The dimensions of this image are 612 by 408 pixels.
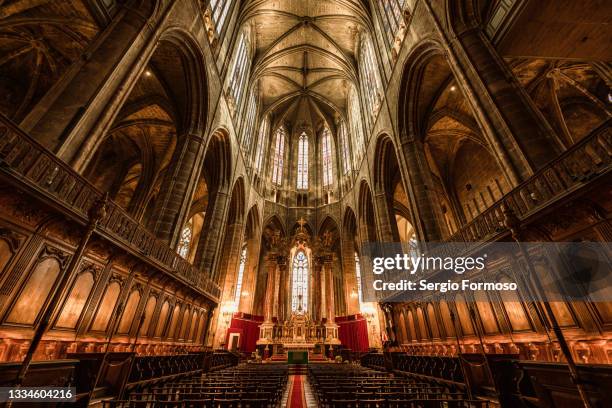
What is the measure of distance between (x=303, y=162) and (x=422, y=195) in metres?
17.8

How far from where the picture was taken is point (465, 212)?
16438mm

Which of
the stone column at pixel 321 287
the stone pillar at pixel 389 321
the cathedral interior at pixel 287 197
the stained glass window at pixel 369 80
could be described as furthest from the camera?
the stone column at pixel 321 287

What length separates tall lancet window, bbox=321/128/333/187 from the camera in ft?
84.7

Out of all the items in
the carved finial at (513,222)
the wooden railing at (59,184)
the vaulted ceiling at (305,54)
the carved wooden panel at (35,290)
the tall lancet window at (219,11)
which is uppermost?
the vaulted ceiling at (305,54)

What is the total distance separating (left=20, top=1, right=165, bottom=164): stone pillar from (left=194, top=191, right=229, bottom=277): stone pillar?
8.56m

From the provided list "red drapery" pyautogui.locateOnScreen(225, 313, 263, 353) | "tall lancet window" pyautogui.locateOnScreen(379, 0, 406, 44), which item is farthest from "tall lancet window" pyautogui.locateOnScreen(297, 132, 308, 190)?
"tall lancet window" pyautogui.locateOnScreen(379, 0, 406, 44)

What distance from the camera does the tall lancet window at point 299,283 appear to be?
1969cm

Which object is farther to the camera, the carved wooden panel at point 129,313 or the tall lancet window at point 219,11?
the tall lancet window at point 219,11

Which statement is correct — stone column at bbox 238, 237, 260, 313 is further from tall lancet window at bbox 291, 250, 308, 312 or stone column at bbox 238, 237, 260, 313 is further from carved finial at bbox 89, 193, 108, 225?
carved finial at bbox 89, 193, 108, 225

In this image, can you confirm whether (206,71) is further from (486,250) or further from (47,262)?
(486,250)

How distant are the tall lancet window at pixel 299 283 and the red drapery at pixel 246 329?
313 centimetres

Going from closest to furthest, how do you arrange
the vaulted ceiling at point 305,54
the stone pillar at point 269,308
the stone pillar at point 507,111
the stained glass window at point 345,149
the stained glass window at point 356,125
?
the stone pillar at point 507,111, the stone pillar at point 269,308, the vaulted ceiling at point 305,54, the stained glass window at point 356,125, the stained glass window at point 345,149

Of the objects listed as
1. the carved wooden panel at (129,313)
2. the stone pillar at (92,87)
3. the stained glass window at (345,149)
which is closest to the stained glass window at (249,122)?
the stained glass window at (345,149)

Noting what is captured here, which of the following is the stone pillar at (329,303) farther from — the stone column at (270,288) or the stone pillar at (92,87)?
the stone pillar at (92,87)
